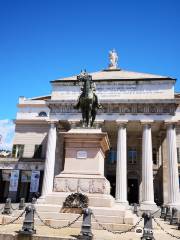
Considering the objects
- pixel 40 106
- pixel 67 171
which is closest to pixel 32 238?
pixel 67 171

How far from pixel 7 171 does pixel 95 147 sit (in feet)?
123

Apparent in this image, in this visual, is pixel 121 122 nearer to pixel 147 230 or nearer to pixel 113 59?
pixel 113 59

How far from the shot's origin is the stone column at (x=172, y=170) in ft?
113

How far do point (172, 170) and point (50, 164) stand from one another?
14744mm

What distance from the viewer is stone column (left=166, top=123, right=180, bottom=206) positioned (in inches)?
1351

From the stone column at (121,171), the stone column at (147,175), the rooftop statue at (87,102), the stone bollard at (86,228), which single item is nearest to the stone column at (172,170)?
the stone column at (147,175)

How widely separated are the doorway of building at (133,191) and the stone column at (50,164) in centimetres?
1291

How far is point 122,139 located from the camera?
37344 mm

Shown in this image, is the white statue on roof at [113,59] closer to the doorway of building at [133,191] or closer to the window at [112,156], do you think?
the window at [112,156]

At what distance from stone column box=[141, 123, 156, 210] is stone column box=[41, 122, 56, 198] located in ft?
36.3

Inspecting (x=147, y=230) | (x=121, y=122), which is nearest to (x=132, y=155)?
(x=121, y=122)

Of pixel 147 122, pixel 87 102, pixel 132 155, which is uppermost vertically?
pixel 147 122

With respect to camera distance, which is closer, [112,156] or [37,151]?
[112,156]

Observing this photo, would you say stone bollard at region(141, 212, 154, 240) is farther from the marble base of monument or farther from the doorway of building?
the doorway of building
